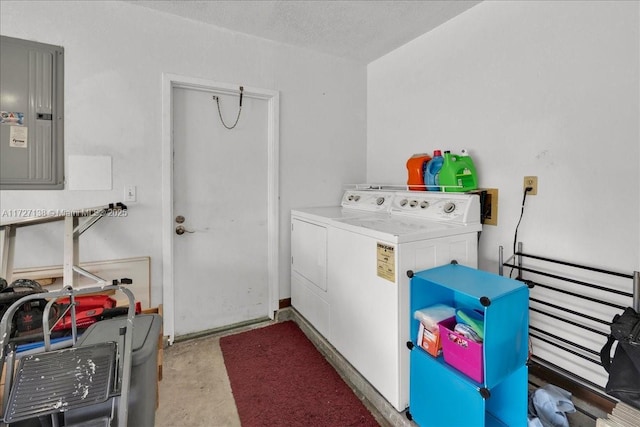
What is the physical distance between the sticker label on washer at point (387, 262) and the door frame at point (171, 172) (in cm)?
134

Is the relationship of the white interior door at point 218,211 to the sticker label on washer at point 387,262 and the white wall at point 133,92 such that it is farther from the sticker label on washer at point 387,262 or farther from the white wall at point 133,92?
the sticker label on washer at point 387,262

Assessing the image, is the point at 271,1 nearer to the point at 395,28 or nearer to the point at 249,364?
the point at 395,28

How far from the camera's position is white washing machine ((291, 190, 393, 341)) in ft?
7.37

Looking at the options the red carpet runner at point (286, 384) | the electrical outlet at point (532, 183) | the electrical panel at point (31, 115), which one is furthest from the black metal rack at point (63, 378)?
the electrical outlet at point (532, 183)

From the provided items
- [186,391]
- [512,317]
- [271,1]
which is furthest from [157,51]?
[512,317]

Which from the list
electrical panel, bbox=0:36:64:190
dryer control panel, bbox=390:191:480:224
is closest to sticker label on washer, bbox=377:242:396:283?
dryer control panel, bbox=390:191:480:224

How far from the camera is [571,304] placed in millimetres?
1720

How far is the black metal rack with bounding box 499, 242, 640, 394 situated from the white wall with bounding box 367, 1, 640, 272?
8cm

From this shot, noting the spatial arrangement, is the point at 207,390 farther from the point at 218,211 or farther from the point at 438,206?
the point at 438,206

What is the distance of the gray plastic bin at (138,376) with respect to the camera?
118 cm

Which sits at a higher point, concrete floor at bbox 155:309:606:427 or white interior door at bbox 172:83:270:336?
white interior door at bbox 172:83:270:336

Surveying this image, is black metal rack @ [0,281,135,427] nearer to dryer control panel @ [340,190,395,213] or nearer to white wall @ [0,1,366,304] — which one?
white wall @ [0,1,366,304]

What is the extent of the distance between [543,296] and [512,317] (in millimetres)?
669

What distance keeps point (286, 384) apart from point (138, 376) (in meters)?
0.99
